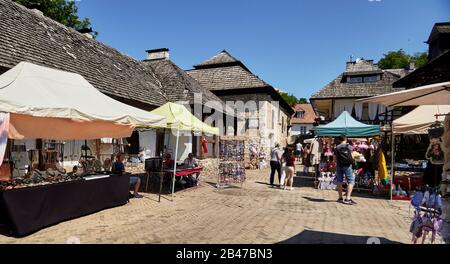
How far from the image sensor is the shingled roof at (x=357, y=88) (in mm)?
24750

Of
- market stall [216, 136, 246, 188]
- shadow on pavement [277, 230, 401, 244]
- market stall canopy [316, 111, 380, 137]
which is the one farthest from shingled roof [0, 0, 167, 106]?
shadow on pavement [277, 230, 401, 244]

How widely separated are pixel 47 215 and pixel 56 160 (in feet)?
16.2

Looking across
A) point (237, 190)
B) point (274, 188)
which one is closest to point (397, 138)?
point (274, 188)

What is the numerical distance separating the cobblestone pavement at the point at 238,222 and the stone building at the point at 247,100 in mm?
12205

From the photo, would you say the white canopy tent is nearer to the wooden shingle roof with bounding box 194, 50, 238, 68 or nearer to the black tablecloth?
the black tablecloth

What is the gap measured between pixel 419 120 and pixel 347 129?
9.40 ft

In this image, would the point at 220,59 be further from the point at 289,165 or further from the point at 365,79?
the point at 289,165

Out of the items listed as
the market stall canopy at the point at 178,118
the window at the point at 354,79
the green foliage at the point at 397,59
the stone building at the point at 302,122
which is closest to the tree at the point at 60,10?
the market stall canopy at the point at 178,118

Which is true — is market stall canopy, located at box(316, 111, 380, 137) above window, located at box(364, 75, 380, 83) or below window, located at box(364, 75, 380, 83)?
below

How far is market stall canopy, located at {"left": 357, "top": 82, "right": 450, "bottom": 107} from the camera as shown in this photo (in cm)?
408

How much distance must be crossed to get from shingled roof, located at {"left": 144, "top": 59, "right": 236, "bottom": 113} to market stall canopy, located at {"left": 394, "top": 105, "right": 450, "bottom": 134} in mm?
10714

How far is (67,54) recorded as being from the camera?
1197 centimetres

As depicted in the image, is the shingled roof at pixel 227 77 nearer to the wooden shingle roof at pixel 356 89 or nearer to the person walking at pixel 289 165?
the wooden shingle roof at pixel 356 89
